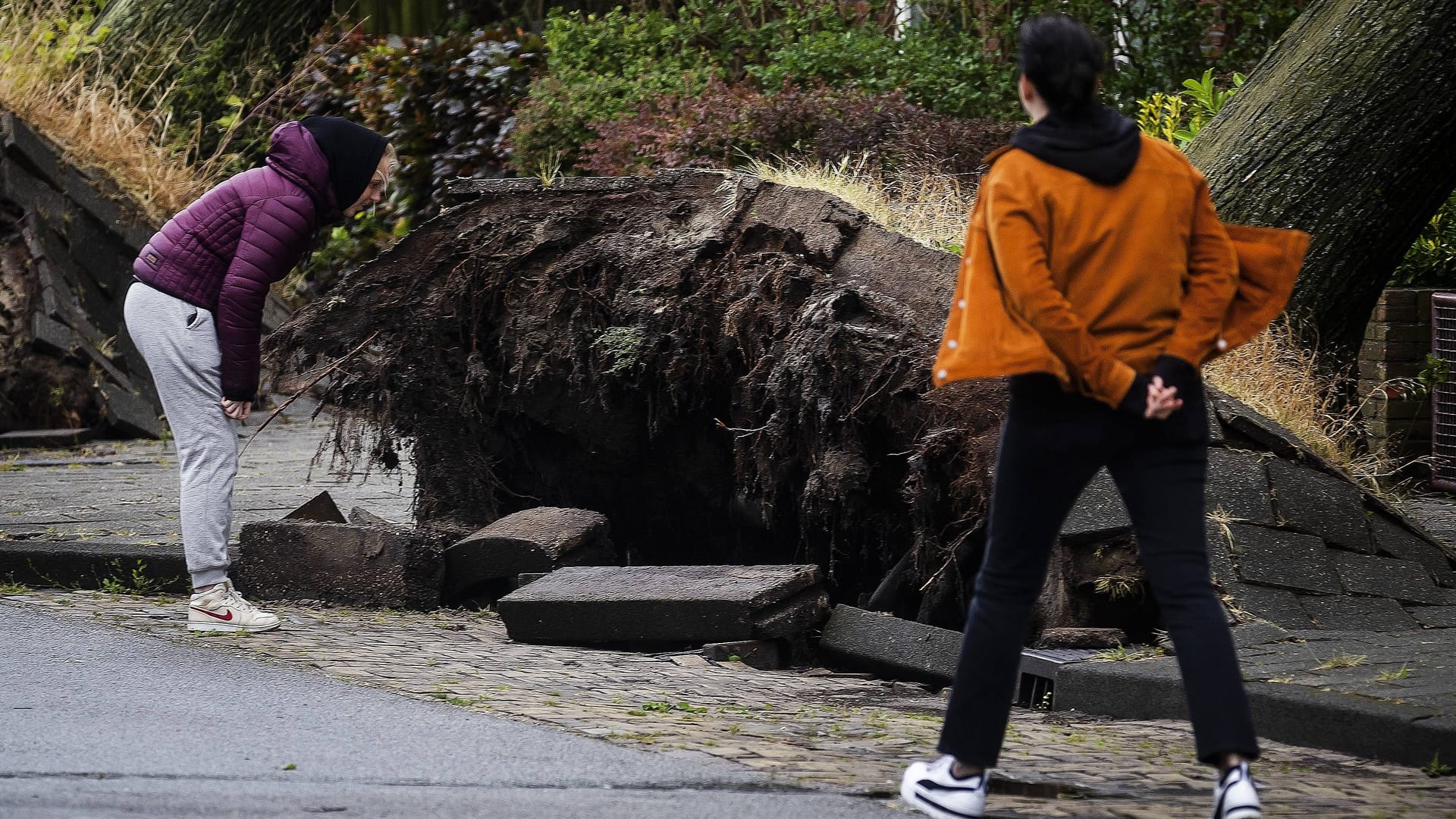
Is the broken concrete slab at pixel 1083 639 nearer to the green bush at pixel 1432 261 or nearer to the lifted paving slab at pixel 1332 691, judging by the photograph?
the lifted paving slab at pixel 1332 691

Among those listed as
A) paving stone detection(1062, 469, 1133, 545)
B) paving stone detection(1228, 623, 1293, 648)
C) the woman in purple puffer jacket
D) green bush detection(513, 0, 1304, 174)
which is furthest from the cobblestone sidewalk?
green bush detection(513, 0, 1304, 174)

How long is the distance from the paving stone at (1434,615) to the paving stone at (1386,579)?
7 cm

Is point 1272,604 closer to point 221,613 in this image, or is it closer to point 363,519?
point 221,613

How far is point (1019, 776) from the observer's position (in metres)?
4.41

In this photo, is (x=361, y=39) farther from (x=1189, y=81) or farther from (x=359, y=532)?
(x=359, y=532)

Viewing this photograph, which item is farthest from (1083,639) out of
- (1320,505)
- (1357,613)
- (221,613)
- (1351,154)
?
(1351,154)

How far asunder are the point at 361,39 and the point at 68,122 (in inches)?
134

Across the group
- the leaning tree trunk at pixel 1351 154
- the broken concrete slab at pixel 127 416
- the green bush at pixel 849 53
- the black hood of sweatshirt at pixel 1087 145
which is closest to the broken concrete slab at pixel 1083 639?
the black hood of sweatshirt at pixel 1087 145

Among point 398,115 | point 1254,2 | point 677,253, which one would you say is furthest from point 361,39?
point 677,253

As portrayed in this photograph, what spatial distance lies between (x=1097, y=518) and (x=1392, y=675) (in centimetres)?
137

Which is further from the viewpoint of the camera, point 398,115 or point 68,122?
point 398,115

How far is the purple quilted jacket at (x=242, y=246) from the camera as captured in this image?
6262 millimetres

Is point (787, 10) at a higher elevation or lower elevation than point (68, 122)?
higher

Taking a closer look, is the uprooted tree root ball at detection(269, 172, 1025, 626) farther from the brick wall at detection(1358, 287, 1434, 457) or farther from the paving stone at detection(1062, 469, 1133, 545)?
the brick wall at detection(1358, 287, 1434, 457)
